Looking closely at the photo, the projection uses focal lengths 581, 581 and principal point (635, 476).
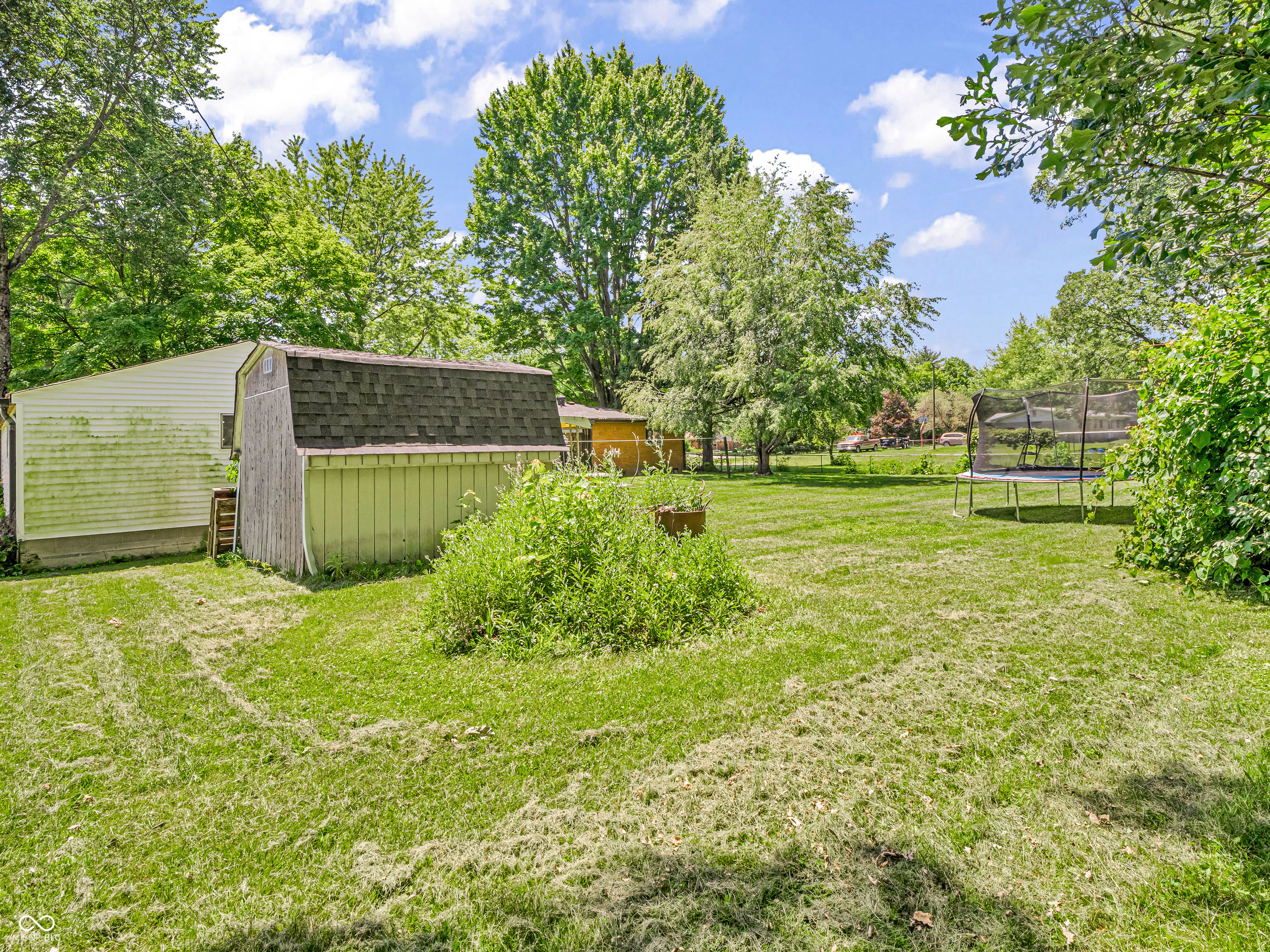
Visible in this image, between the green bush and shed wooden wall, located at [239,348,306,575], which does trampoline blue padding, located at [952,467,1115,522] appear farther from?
shed wooden wall, located at [239,348,306,575]

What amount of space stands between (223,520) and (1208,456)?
1181 cm

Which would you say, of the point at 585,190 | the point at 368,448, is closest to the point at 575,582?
the point at 368,448

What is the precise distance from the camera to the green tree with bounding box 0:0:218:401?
9.95m

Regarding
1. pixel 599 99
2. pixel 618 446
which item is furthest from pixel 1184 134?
pixel 599 99

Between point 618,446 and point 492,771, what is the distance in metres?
19.9

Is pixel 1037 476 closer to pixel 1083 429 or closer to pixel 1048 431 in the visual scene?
pixel 1083 429

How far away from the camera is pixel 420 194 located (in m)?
26.5

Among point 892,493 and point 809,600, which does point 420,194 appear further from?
point 809,600

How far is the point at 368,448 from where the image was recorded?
6988 millimetres

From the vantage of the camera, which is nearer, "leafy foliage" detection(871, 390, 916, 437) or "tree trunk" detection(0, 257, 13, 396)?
"tree trunk" detection(0, 257, 13, 396)

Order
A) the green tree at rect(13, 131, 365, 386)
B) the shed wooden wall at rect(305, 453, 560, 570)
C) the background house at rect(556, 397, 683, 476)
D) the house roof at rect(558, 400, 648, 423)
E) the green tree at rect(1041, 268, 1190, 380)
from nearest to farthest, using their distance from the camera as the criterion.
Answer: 1. the shed wooden wall at rect(305, 453, 560, 570)
2. the green tree at rect(13, 131, 365, 386)
3. the house roof at rect(558, 400, 648, 423)
4. the background house at rect(556, 397, 683, 476)
5. the green tree at rect(1041, 268, 1190, 380)

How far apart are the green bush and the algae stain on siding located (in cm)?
1335

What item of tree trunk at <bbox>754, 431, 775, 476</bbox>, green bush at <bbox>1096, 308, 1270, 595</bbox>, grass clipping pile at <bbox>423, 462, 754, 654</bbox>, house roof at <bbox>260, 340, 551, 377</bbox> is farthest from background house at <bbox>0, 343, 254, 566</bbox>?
tree trunk at <bbox>754, 431, 775, 476</bbox>

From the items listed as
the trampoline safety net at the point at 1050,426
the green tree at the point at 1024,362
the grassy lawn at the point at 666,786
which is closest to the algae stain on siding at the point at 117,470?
the grassy lawn at the point at 666,786
